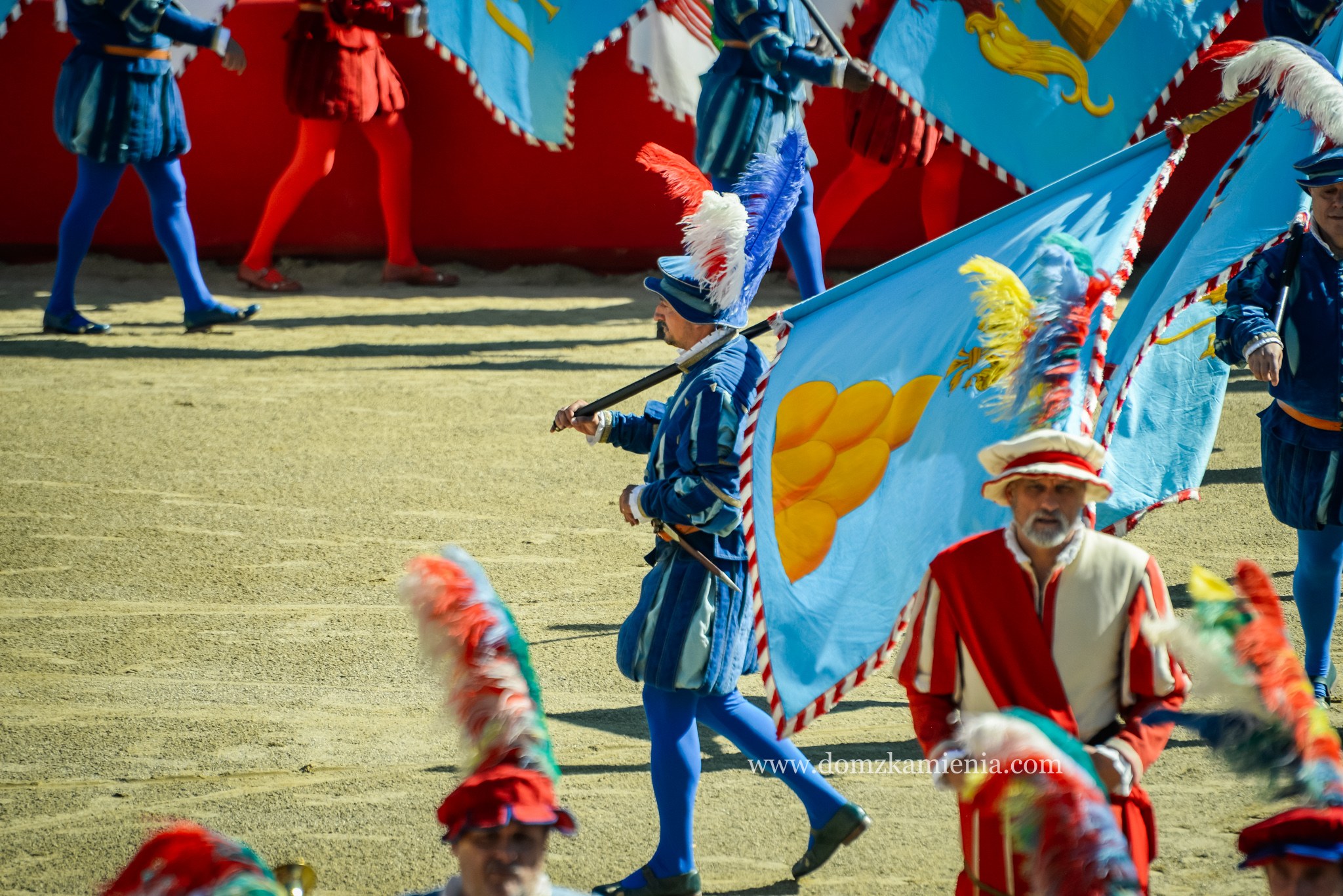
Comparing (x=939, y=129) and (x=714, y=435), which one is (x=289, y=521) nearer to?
(x=714, y=435)

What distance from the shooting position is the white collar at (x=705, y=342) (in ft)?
12.4

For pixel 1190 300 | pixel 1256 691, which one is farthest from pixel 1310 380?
pixel 1256 691

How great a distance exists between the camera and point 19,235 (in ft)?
34.4

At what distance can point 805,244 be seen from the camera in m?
7.71

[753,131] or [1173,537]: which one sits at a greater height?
[753,131]

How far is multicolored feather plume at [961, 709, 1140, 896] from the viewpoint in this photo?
216 centimetres

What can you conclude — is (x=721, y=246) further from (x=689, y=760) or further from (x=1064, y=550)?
(x=1064, y=550)

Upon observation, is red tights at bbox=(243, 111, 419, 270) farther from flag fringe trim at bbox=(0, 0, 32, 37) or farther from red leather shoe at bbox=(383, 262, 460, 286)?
flag fringe trim at bbox=(0, 0, 32, 37)

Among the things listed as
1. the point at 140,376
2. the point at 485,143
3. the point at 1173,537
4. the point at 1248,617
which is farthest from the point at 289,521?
the point at 485,143

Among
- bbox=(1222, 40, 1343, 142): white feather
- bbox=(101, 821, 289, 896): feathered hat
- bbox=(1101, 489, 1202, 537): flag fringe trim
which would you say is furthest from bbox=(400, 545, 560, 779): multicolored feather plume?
bbox=(1222, 40, 1343, 142): white feather

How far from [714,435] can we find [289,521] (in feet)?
9.71

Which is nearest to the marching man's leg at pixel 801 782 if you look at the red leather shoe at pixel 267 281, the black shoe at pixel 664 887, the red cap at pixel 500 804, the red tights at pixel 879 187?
the black shoe at pixel 664 887

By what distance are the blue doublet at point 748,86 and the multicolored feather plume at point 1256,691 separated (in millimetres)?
5132

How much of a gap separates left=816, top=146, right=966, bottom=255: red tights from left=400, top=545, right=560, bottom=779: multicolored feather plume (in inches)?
266
